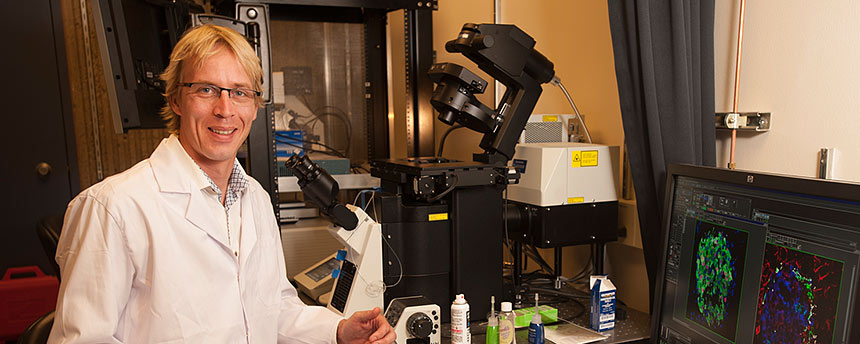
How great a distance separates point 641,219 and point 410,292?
0.68 metres

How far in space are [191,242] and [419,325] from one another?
2.01 ft

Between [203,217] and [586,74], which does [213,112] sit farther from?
[586,74]

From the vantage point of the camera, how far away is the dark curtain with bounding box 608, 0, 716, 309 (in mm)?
1473

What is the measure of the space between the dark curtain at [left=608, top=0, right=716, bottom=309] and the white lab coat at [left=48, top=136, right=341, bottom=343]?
41.2 inches

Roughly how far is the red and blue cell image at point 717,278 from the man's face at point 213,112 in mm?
1018

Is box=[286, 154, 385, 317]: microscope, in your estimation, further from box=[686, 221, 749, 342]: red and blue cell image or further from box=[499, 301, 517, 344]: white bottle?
box=[686, 221, 749, 342]: red and blue cell image

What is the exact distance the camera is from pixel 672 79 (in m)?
1.50

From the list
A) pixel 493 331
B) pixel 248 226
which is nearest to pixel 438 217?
pixel 493 331

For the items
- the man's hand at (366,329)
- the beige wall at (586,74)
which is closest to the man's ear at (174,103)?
the man's hand at (366,329)

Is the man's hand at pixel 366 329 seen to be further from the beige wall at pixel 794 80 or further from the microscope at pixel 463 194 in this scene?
the beige wall at pixel 794 80

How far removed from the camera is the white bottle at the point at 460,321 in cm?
142

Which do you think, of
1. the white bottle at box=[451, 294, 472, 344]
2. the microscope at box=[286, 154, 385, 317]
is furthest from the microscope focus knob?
the microscope at box=[286, 154, 385, 317]

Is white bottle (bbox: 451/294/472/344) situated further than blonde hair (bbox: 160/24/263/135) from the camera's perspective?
Yes

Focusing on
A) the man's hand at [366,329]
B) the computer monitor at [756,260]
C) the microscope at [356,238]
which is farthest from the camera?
the microscope at [356,238]
